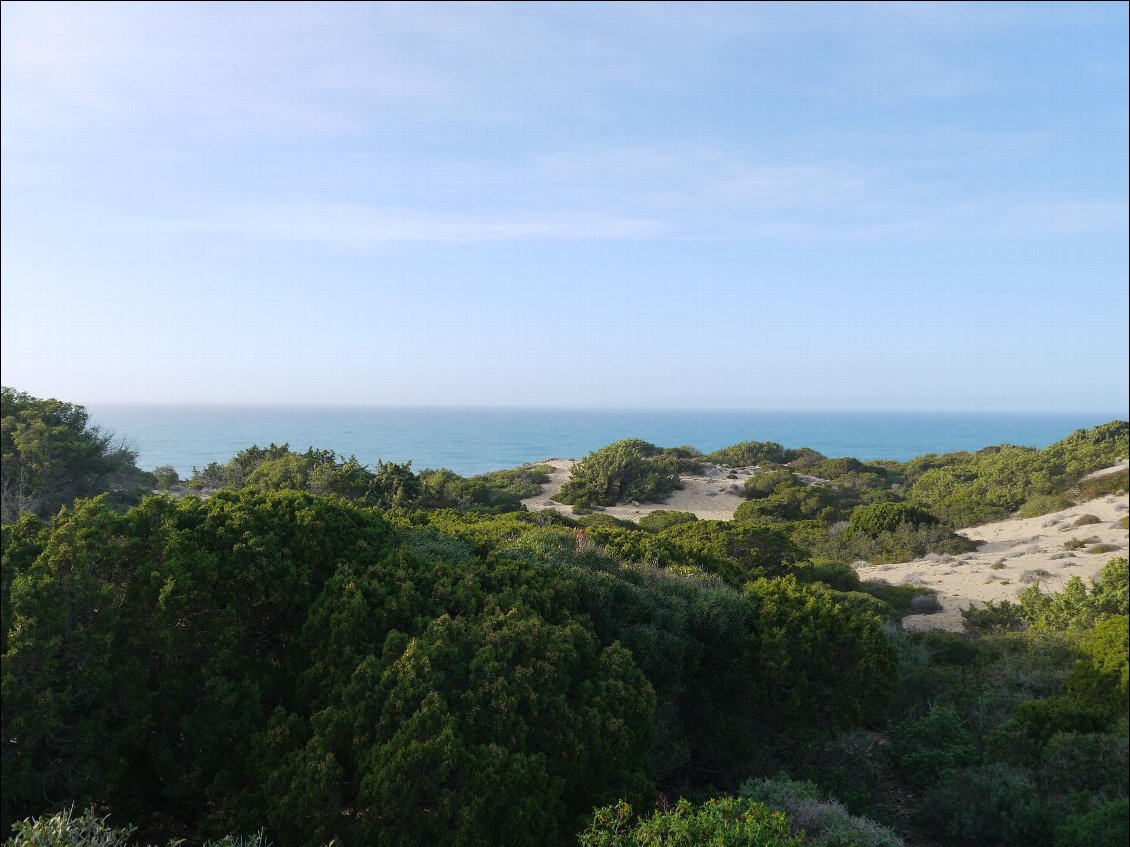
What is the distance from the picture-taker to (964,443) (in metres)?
86.1

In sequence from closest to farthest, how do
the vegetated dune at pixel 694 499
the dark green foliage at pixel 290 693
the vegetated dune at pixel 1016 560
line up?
the dark green foliage at pixel 290 693 < the vegetated dune at pixel 1016 560 < the vegetated dune at pixel 694 499

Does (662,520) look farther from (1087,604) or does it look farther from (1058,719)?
(1058,719)

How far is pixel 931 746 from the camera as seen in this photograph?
6.95m

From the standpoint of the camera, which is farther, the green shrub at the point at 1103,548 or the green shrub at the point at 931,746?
the green shrub at the point at 1103,548

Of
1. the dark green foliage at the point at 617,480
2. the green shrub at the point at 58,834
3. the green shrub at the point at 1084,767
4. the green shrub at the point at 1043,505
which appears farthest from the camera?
the dark green foliage at the point at 617,480

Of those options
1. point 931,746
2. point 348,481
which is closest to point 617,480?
point 348,481

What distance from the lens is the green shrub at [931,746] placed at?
6566mm

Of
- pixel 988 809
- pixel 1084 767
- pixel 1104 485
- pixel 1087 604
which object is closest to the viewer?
pixel 988 809

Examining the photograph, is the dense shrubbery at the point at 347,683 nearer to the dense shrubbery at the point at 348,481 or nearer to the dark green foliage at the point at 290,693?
the dark green foliage at the point at 290,693

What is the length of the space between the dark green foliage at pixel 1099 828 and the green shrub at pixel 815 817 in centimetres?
135

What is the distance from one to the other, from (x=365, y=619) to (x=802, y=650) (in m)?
4.17

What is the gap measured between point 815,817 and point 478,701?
2.75 meters

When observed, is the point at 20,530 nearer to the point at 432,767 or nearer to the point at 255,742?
the point at 255,742

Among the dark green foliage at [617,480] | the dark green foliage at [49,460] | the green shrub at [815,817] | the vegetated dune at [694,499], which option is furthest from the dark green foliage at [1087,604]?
the dark green foliage at [49,460]
